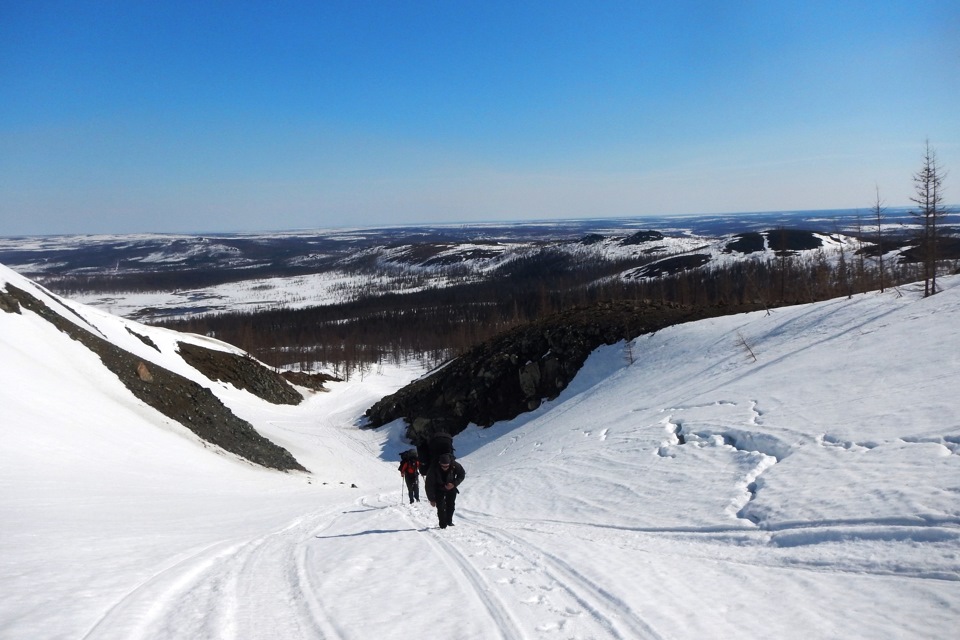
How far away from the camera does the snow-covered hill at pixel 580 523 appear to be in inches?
203

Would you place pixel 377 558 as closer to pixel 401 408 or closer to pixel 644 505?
pixel 644 505

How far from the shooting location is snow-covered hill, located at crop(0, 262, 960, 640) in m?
5.14

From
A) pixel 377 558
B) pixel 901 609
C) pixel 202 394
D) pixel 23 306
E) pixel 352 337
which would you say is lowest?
pixel 352 337

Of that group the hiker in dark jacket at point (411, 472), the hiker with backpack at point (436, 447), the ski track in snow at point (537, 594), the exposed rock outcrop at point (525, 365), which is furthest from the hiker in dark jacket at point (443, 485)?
the exposed rock outcrop at point (525, 365)

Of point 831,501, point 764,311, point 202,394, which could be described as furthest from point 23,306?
point 764,311

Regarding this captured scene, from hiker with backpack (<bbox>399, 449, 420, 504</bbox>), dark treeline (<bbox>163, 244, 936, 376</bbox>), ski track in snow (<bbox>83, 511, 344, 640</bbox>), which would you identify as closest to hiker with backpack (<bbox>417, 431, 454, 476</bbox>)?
ski track in snow (<bbox>83, 511, 344, 640</bbox>)

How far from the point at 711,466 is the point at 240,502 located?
458 inches

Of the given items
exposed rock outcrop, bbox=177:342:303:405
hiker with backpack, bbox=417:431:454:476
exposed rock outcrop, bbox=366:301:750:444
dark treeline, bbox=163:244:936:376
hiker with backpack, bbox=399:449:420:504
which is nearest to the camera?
hiker with backpack, bbox=417:431:454:476

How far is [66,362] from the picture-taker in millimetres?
23062

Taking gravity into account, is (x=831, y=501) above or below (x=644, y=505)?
above

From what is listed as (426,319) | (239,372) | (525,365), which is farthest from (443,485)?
(426,319)

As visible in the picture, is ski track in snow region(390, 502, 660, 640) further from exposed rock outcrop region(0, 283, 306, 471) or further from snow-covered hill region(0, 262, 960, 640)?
exposed rock outcrop region(0, 283, 306, 471)

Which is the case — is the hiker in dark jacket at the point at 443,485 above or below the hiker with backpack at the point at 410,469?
above

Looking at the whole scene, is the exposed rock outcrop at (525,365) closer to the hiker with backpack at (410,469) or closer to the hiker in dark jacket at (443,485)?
the hiker with backpack at (410,469)
